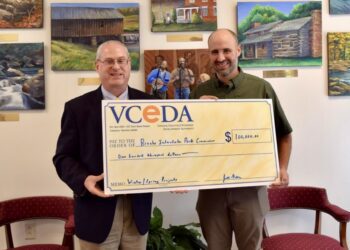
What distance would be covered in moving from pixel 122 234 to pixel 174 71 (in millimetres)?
1498

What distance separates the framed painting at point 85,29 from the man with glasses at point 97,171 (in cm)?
111

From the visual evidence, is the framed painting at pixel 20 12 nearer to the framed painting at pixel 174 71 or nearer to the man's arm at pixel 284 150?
the framed painting at pixel 174 71

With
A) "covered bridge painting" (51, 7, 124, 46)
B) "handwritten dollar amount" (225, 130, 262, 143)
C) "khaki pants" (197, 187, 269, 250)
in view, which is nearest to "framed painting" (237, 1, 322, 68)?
"covered bridge painting" (51, 7, 124, 46)

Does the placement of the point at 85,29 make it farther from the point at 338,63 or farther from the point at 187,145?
the point at 338,63

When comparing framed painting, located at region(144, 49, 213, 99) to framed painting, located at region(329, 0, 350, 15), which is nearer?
framed painting, located at region(144, 49, 213, 99)

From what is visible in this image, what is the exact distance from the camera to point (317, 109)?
114 inches

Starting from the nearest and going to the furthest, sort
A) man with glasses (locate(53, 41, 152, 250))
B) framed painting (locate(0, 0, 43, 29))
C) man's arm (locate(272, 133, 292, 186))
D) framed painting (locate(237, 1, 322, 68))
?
man with glasses (locate(53, 41, 152, 250)), man's arm (locate(272, 133, 292, 186)), framed painting (locate(0, 0, 43, 29)), framed painting (locate(237, 1, 322, 68))

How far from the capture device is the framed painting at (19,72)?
266 cm

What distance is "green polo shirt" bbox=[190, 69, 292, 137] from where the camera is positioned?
192 cm

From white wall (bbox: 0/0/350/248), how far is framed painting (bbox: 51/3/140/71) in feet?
0.24

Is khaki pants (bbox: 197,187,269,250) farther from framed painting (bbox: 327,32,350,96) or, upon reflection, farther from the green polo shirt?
framed painting (bbox: 327,32,350,96)

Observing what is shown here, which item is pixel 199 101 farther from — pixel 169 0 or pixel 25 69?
pixel 25 69

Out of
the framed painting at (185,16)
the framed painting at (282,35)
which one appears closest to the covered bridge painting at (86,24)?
the framed painting at (185,16)

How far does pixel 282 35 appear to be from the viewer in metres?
2.80
